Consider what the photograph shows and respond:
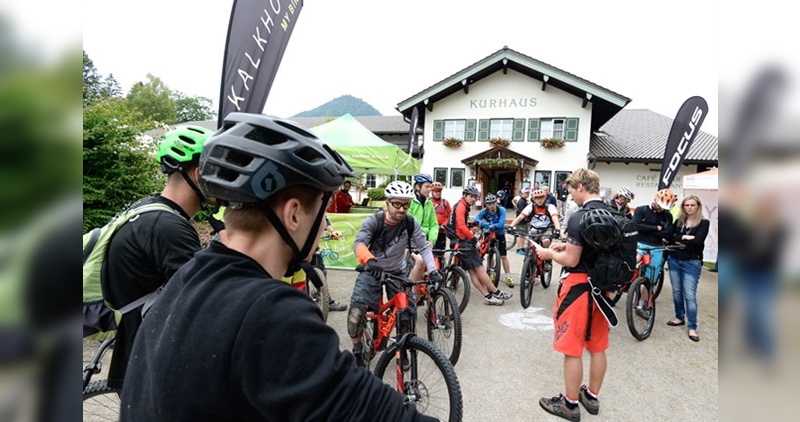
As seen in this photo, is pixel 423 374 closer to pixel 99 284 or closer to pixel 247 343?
pixel 99 284

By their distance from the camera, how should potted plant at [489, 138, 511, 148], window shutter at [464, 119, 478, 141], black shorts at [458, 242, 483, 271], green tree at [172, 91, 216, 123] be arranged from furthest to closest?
green tree at [172, 91, 216, 123] → window shutter at [464, 119, 478, 141] → potted plant at [489, 138, 511, 148] → black shorts at [458, 242, 483, 271]

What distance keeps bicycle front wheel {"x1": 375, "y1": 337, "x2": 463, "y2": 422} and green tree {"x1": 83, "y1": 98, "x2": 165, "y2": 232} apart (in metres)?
5.11

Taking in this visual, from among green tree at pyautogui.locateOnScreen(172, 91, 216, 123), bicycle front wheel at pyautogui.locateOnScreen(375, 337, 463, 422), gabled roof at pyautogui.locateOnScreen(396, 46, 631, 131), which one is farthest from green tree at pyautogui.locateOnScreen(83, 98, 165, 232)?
green tree at pyautogui.locateOnScreen(172, 91, 216, 123)

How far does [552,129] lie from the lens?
2494cm

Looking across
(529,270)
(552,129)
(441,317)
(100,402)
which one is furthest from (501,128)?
(100,402)

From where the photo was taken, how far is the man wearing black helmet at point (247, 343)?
875mm

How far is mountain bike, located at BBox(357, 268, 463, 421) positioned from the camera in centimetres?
277

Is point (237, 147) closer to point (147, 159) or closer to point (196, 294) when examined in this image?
point (196, 294)

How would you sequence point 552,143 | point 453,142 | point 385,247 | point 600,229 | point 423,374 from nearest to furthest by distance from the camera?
point 423,374 → point 600,229 → point 385,247 → point 552,143 → point 453,142

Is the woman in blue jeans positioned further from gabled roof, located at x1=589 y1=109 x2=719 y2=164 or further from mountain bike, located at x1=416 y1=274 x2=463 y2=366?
gabled roof, located at x1=589 y1=109 x2=719 y2=164

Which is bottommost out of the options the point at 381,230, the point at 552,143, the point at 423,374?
the point at 423,374

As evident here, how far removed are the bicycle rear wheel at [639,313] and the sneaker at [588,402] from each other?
188cm

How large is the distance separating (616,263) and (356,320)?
2.38m

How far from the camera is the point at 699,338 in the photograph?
5.36 meters
